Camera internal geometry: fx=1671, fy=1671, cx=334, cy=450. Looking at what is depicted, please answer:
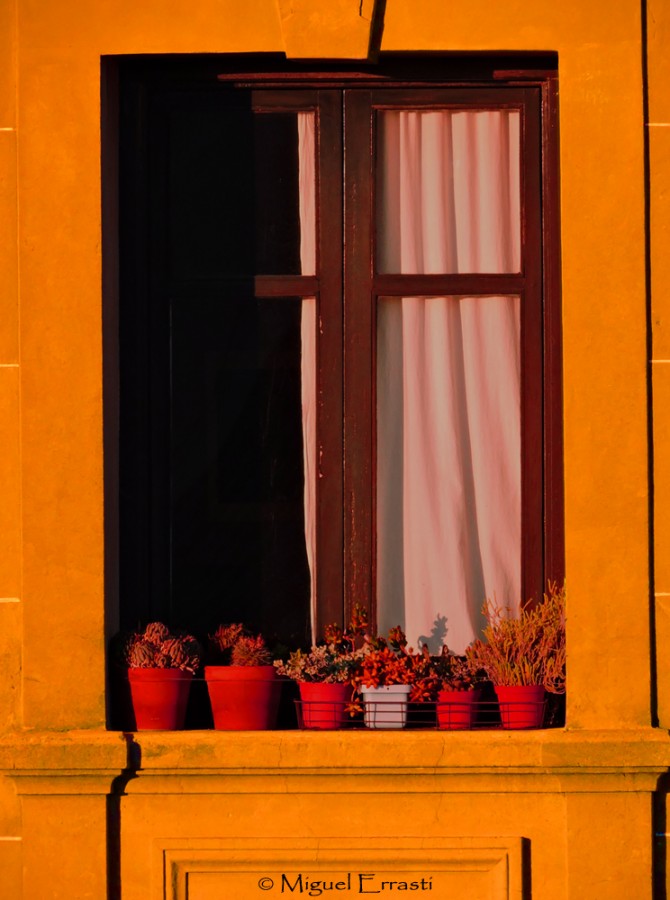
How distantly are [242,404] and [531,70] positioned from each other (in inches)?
73.9

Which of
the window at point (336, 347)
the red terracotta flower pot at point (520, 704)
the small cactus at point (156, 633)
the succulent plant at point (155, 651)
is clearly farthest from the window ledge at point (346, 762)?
the window at point (336, 347)

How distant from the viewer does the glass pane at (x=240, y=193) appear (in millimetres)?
7195

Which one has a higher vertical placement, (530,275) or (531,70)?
(531,70)

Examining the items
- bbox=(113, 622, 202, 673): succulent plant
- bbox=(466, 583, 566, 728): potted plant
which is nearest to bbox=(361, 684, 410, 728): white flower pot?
bbox=(466, 583, 566, 728): potted plant

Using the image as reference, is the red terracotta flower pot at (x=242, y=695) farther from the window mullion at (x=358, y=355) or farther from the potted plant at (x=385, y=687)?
the window mullion at (x=358, y=355)

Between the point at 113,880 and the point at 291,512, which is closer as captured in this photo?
the point at 113,880

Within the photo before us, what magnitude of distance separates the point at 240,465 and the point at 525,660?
147 cm

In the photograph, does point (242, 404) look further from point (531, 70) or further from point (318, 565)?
point (531, 70)

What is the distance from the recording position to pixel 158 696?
22.1 ft

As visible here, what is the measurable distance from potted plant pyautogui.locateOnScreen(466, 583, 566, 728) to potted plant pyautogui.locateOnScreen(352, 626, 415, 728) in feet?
1.12

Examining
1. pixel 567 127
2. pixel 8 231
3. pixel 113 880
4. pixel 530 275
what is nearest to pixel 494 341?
pixel 530 275

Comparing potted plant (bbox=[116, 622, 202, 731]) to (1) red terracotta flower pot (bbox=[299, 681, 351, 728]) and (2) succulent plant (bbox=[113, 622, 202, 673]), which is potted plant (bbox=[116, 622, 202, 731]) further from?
(1) red terracotta flower pot (bbox=[299, 681, 351, 728])

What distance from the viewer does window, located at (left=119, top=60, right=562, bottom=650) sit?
23.3 ft

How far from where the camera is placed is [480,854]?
6559 millimetres
